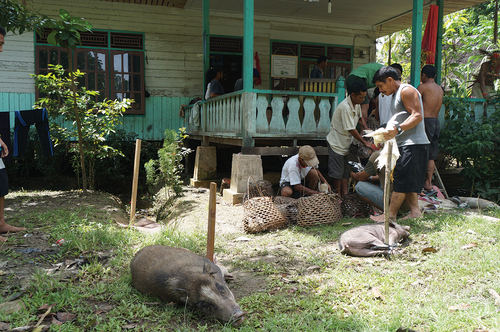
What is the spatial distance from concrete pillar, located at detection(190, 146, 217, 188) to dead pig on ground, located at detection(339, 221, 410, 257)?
5.34 m

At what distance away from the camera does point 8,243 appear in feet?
13.0

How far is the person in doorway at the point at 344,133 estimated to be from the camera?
5.79 m

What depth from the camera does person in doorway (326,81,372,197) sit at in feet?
19.0

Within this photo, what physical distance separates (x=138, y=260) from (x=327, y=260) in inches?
72.7

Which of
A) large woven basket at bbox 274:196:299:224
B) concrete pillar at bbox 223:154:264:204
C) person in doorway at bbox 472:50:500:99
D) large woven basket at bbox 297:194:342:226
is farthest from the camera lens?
person in doorway at bbox 472:50:500:99

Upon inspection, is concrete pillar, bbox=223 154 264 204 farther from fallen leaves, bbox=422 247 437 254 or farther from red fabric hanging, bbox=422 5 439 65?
red fabric hanging, bbox=422 5 439 65

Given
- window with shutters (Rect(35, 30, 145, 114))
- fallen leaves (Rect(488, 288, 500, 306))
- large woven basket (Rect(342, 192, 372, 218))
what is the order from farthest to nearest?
window with shutters (Rect(35, 30, 145, 114)) → large woven basket (Rect(342, 192, 372, 218)) → fallen leaves (Rect(488, 288, 500, 306))

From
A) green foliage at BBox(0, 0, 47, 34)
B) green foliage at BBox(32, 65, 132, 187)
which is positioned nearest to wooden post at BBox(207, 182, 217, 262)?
green foliage at BBox(32, 65, 132, 187)

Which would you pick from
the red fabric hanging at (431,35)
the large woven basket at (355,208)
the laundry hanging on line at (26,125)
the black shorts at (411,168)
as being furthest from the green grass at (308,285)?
the red fabric hanging at (431,35)

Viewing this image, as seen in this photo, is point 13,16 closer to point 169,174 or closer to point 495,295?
point 169,174

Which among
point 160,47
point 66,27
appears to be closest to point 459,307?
point 66,27

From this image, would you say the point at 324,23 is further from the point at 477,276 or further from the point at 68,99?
the point at 477,276

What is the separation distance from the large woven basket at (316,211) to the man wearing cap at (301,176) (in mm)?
532

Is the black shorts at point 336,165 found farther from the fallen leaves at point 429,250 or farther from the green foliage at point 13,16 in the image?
the green foliage at point 13,16
